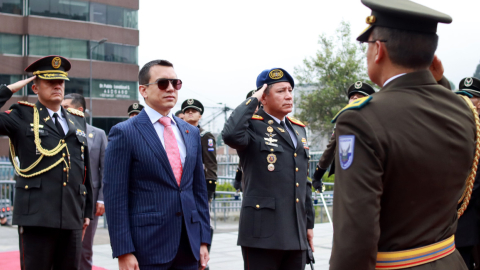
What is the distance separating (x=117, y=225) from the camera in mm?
3230

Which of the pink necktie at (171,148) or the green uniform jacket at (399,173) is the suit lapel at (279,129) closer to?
the pink necktie at (171,148)

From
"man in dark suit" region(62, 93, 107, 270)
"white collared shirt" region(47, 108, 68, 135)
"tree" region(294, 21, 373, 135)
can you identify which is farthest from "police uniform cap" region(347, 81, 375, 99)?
"tree" region(294, 21, 373, 135)

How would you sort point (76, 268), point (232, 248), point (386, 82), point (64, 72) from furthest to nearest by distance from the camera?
point (232, 248)
point (64, 72)
point (76, 268)
point (386, 82)

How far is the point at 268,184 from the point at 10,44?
45932 millimetres

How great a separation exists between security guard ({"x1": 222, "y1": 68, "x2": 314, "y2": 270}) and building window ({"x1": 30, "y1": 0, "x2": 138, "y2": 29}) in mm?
45539

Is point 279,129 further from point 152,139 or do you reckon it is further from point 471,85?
point 471,85

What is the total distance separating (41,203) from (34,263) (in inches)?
20.8

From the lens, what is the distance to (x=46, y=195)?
4469 millimetres

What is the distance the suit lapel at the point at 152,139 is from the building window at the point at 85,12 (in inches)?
1816

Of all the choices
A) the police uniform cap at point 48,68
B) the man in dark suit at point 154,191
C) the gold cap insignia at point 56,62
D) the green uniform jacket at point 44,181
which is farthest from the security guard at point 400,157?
the gold cap insignia at point 56,62

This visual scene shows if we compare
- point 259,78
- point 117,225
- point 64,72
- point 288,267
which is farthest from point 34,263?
point 259,78

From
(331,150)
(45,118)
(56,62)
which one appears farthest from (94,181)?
(331,150)

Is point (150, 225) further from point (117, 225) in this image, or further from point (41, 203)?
point (41, 203)

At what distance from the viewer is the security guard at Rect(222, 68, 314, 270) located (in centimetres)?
423
